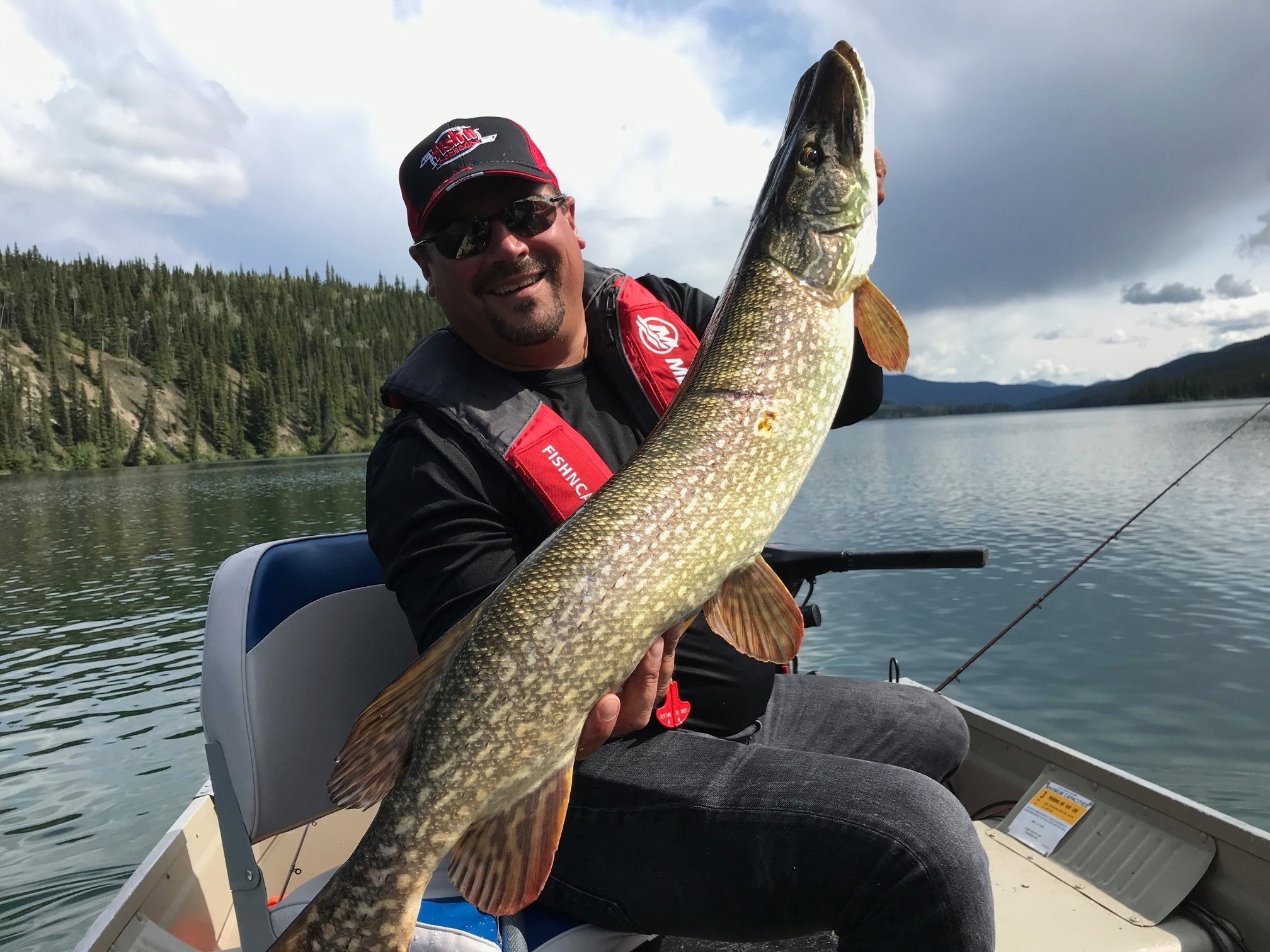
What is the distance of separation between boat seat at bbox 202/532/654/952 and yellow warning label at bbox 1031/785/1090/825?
6.92ft

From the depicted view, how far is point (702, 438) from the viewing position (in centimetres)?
195

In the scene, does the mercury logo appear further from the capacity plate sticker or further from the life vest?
the capacity plate sticker

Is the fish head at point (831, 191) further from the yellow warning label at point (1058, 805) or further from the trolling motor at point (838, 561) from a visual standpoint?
the yellow warning label at point (1058, 805)

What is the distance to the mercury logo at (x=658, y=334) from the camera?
8.90 feet

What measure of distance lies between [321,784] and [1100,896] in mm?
2871

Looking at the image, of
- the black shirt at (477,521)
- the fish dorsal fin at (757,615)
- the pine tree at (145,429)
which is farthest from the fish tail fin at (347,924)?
the pine tree at (145,429)

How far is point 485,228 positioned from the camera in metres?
2.53

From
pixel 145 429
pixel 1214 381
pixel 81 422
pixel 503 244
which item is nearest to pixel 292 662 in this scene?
pixel 503 244

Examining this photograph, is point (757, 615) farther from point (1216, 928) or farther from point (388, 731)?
point (1216, 928)

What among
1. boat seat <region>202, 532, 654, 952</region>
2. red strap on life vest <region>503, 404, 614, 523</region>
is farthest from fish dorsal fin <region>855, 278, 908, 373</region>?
boat seat <region>202, 532, 654, 952</region>

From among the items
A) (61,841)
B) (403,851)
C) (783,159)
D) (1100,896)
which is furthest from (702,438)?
(61,841)

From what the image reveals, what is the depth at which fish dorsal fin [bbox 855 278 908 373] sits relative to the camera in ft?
7.25

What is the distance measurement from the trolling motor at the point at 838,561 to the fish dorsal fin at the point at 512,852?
175 centimetres

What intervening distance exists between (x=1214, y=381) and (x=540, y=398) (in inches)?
5953
